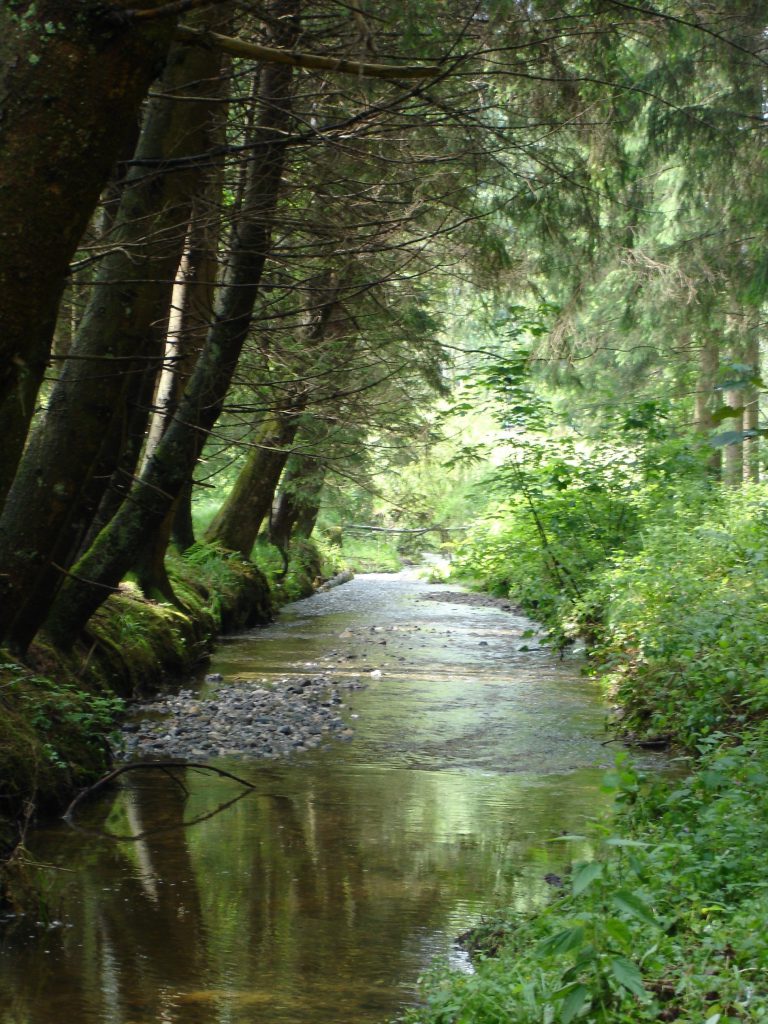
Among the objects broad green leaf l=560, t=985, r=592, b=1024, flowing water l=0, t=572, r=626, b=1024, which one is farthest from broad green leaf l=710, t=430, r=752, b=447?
flowing water l=0, t=572, r=626, b=1024

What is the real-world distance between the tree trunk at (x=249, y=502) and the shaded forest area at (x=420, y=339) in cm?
5

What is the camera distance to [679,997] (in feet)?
9.93

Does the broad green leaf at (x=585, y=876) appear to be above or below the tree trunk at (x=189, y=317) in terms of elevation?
below

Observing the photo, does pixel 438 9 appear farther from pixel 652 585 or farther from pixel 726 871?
pixel 726 871

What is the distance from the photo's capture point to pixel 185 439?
888cm

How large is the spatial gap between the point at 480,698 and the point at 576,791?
3.39 m

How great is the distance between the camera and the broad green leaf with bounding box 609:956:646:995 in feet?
8.70

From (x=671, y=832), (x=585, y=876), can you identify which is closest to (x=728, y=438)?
(x=585, y=876)

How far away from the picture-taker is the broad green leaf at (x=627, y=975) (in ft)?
8.70

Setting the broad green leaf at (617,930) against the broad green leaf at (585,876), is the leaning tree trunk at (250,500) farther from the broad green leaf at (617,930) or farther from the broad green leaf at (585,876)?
the broad green leaf at (617,930)

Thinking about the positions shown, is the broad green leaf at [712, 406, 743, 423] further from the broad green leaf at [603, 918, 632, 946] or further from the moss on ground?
the moss on ground

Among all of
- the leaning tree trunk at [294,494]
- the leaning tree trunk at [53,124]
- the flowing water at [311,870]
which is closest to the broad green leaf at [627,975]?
the flowing water at [311,870]

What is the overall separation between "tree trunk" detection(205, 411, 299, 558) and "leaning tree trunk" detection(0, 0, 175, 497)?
1412 cm

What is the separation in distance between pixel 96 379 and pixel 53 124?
172 inches
